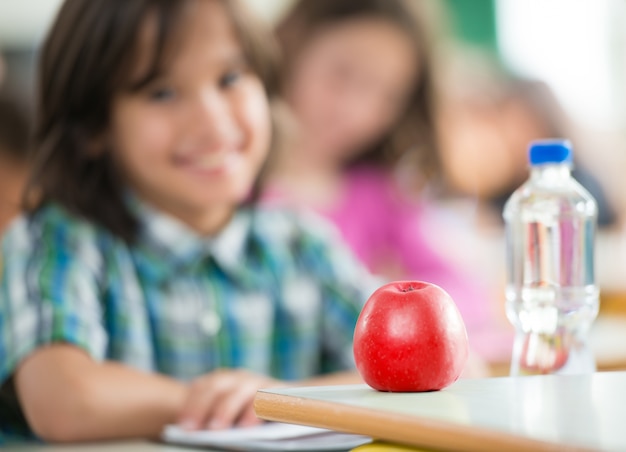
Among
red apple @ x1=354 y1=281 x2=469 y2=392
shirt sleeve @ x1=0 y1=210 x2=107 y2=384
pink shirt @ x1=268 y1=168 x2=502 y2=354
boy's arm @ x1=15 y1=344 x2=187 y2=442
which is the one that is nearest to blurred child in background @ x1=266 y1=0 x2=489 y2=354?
pink shirt @ x1=268 y1=168 x2=502 y2=354

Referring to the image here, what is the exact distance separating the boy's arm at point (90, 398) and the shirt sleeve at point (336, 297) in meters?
0.42

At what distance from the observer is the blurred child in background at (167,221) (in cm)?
141

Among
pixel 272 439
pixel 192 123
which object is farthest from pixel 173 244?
pixel 272 439

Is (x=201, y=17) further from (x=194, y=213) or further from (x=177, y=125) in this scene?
(x=194, y=213)

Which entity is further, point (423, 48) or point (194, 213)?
point (423, 48)

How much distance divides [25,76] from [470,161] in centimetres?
254

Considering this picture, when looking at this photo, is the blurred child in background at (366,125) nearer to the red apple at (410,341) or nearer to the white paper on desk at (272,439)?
the white paper on desk at (272,439)

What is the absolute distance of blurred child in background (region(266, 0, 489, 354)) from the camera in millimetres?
2559

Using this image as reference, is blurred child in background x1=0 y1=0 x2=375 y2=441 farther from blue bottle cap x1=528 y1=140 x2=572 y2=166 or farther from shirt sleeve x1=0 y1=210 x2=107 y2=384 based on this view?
blue bottle cap x1=528 y1=140 x2=572 y2=166

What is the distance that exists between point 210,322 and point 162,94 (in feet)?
1.11

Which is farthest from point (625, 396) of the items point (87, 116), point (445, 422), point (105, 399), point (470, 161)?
point (470, 161)

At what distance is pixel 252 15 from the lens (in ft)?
5.26

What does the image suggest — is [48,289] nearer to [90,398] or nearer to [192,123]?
[90,398]

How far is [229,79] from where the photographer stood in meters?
1.53
